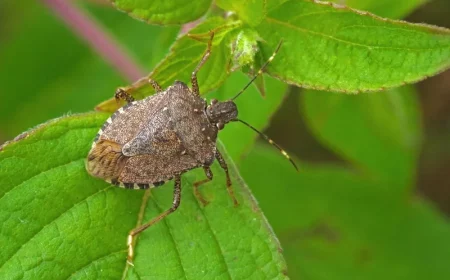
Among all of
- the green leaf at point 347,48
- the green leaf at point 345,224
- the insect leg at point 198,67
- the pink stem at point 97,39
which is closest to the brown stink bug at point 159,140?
the insect leg at point 198,67

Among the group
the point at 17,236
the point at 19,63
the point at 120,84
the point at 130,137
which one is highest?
the point at 19,63

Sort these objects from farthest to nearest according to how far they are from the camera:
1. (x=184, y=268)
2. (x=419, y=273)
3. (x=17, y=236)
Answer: (x=419, y=273) < (x=184, y=268) < (x=17, y=236)

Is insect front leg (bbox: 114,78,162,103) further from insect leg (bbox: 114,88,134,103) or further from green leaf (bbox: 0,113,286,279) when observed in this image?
green leaf (bbox: 0,113,286,279)

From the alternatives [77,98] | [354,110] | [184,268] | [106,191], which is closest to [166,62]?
[106,191]

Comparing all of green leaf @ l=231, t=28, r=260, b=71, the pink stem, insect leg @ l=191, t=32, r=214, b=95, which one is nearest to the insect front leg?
insect leg @ l=191, t=32, r=214, b=95

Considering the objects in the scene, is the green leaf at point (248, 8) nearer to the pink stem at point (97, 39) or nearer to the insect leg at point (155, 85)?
the insect leg at point (155, 85)

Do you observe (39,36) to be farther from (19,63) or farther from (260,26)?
(260,26)
